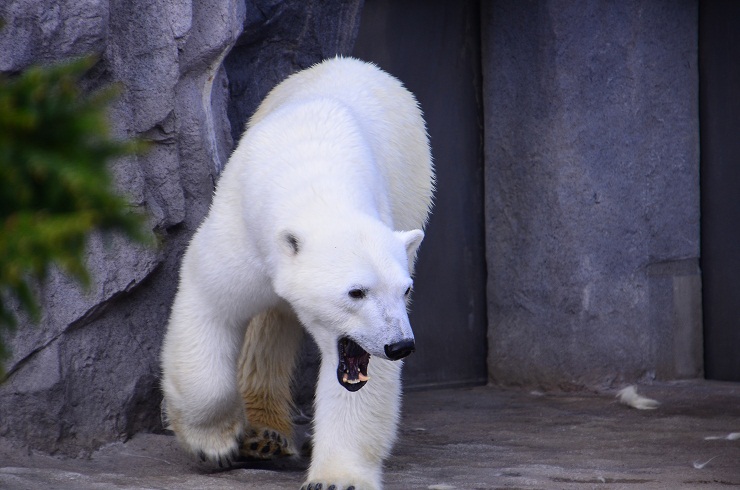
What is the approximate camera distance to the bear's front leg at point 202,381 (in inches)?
133

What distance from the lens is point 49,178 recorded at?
1.15 metres

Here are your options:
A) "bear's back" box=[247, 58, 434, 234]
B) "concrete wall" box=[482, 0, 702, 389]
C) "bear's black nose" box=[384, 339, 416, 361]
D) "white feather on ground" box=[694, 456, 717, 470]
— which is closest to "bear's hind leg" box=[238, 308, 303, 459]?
"bear's back" box=[247, 58, 434, 234]

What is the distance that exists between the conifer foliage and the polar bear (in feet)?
5.29

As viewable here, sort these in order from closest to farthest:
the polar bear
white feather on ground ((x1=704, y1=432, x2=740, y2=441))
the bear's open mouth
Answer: the polar bear, the bear's open mouth, white feather on ground ((x1=704, y1=432, x2=740, y2=441))

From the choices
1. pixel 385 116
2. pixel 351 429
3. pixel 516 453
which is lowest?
pixel 516 453

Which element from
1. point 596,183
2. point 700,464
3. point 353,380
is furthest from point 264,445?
point 596,183

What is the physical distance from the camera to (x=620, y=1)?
17.0 feet

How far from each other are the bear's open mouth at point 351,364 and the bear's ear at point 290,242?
0.29m

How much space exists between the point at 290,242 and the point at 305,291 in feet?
0.49

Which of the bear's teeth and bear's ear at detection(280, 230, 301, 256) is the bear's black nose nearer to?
the bear's teeth

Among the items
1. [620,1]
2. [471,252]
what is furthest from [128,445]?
[620,1]

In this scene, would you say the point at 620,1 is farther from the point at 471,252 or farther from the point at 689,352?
the point at 689,352

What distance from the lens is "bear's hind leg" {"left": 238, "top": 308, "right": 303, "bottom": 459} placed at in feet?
12.6

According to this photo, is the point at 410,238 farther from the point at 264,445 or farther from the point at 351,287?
the point at 264,445
